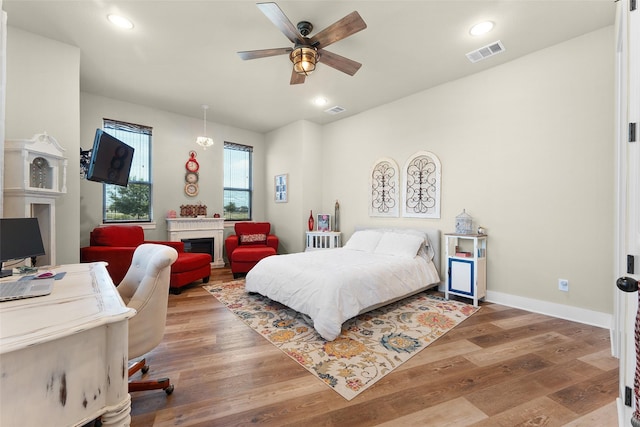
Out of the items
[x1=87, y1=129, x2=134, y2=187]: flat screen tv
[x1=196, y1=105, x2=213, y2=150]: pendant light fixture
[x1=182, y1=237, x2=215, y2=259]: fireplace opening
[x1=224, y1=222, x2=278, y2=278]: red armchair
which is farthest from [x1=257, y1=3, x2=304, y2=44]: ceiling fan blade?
[x1=182, y1=237, x2=215, y2=259]: fireplace opening

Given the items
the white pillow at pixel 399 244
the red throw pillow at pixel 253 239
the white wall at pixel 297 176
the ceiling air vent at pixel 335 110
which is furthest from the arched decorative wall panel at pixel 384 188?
the red throw pillow at pixel 253 239

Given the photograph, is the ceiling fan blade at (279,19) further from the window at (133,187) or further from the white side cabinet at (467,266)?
the window at (133,187)

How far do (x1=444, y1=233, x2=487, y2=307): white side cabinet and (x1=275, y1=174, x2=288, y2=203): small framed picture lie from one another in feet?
11.4

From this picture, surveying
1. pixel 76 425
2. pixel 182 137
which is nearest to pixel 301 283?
pixel 76 425

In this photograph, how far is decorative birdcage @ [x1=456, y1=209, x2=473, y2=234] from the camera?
361 cm

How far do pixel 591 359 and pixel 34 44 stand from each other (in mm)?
5982

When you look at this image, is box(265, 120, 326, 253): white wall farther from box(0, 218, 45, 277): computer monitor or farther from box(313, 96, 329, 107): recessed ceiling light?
box(0, 218, 45, 277): computer monitor

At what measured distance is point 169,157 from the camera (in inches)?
207

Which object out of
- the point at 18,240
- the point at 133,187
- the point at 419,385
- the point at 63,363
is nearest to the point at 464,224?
the point at 419,385

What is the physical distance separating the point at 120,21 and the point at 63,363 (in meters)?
3.18

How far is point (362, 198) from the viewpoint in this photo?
16.8 feet

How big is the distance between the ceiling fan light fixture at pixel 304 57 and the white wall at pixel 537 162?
231cm

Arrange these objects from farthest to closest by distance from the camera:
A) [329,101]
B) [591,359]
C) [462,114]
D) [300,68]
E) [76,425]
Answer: [329,101], [462,114], [300,68], [591,359], [76,425]

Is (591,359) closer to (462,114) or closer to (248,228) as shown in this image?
(462,114)
